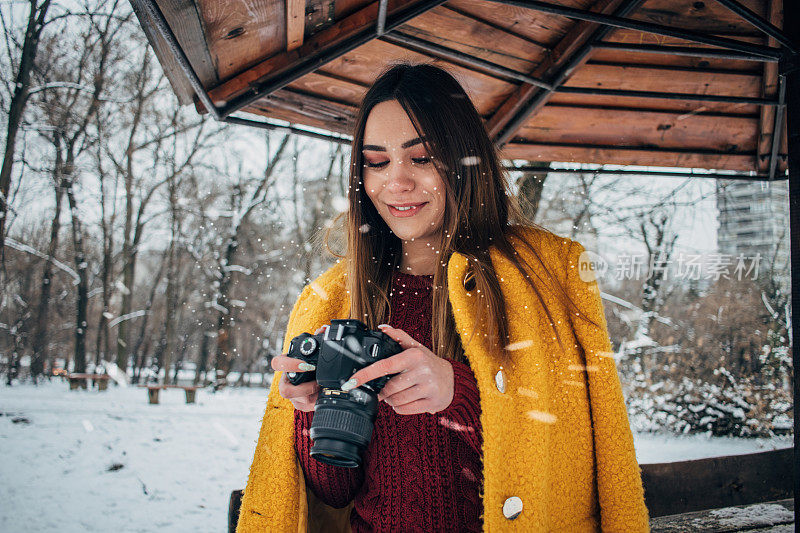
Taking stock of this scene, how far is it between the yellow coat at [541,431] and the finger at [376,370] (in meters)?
0.32

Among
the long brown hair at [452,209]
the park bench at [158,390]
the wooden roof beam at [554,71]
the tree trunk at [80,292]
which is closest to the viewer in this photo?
the long brown hair at [452,209]

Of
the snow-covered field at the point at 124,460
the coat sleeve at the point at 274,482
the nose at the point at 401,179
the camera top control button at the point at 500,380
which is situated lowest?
the snow-covered field at the point at 124,460

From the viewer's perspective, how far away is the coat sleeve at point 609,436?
51.2 inches

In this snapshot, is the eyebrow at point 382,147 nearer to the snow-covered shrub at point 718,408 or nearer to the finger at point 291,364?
the finger at point 291,364

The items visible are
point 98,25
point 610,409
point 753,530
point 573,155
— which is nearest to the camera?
point 610,409

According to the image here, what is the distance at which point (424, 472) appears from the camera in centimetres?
136

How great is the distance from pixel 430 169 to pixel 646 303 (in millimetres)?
8545

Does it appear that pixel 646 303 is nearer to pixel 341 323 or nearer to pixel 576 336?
pixel 576 336

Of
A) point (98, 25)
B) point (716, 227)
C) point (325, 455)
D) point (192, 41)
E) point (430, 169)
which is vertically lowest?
point (325, 455)

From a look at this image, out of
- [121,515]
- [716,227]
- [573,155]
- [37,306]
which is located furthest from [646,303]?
[37,306]

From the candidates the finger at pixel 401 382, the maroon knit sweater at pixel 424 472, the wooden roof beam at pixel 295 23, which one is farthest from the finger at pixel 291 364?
the wooden roof beam at pixel 295 23

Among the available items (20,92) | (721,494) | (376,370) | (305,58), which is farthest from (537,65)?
(20,92)

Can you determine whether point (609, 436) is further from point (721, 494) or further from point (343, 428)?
point (721, 494)

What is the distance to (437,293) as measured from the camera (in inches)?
59.7
